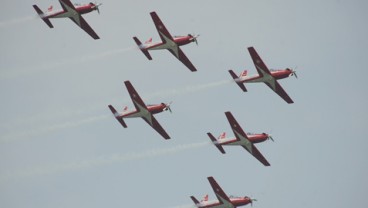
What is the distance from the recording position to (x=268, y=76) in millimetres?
119062

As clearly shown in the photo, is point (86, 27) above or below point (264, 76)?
below

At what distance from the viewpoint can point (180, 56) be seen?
389 ft

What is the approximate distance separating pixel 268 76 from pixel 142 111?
1401cm

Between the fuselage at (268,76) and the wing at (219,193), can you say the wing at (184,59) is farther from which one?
the wing at (219,193)

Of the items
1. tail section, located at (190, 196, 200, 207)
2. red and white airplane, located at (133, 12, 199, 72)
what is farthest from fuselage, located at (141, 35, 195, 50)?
tail section, located at (190, 196, 200, 207)

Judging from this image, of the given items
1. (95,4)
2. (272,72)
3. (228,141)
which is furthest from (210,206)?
(95,4)

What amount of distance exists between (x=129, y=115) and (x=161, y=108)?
15.3 ft

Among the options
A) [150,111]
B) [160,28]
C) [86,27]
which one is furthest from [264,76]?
[86,27]

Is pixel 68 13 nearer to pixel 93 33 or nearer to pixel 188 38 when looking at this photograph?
pixel 93 33

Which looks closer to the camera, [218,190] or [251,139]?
[218,190]

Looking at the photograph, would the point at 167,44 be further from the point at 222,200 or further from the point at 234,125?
the point at 222,200

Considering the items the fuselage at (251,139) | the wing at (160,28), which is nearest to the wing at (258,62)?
the fuselage at (251,139)

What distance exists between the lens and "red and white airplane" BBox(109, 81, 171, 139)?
119m

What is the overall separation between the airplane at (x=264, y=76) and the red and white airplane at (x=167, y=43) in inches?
209
